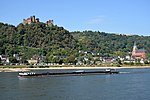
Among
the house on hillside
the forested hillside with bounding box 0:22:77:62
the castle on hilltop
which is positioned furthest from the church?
the house on hillside

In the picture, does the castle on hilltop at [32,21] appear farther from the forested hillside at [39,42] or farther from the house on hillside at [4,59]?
the house on hillside at [4,59]

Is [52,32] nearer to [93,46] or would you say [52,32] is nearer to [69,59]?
[93,46]

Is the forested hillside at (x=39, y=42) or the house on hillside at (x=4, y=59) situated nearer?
the house on hillside at (x=4, y=59)

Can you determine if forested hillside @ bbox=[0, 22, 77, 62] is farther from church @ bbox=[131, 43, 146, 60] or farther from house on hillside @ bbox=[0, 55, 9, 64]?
church @ bbox=[131, 43, 146, 60]

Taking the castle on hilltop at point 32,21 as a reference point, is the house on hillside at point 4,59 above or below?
below

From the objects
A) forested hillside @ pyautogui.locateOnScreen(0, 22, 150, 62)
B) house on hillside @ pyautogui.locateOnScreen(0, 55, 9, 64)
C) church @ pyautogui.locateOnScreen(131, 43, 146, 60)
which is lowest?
house on hillside @ pyautogui.locateOnScreen(0, 55, 9, 64)

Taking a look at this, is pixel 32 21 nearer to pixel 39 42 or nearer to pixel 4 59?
pixel 39 42

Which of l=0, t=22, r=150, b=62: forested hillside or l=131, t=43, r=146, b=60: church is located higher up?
l=0, t=22, r=150, b=62: forested hillside

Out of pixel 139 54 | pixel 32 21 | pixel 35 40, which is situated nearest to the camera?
pixel 35 40

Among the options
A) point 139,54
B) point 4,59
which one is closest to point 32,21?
point 139,54

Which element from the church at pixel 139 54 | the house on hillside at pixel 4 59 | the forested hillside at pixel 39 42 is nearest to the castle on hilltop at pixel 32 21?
Answer: the forested hillside at pixel 39 42

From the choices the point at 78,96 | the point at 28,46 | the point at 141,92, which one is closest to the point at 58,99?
the point at 78,96

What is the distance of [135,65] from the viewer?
449 ft

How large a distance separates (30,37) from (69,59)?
4424 cm
